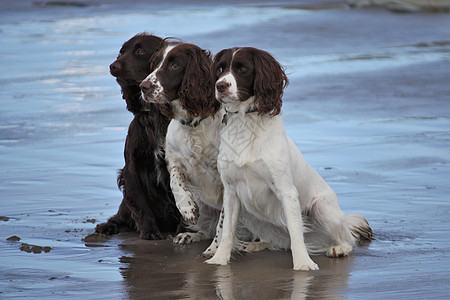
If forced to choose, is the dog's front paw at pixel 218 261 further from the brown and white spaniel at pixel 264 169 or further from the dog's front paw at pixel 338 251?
the dog's front paw at pixel 338 251

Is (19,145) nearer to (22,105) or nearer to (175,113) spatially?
(22,105)

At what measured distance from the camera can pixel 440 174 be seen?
809 centimetres

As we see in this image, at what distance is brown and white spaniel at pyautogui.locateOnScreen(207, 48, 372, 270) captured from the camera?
18.5 ft

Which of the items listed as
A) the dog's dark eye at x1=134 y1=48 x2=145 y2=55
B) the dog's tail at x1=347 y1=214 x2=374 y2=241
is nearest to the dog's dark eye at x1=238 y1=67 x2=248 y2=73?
the dog's dark eye at x1=134 y1=48 x2=145 y2=55

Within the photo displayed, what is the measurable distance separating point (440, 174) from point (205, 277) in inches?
138

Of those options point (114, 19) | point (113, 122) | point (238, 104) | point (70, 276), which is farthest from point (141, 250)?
point (114, 19)

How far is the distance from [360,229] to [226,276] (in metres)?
1.32

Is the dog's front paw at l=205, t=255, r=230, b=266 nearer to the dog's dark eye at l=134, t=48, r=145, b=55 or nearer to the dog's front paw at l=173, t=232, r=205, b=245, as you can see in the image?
the dog's front paw at l=173, t=232, r=205, b=245

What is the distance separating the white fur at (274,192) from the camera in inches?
222

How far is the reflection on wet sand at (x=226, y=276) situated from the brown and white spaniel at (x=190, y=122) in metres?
0.29

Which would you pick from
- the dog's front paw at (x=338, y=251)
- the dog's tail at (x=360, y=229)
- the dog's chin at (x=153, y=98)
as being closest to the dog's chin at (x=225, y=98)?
the dog's chin at (x=153, y=98)

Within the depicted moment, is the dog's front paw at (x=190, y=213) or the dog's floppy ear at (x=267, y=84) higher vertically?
the dog's floppy ear at (x=267, y=84)

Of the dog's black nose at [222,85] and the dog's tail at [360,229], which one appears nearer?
the dog's black nose at [222,85]

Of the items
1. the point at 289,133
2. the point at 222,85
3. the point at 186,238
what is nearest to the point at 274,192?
the point at 222,85
